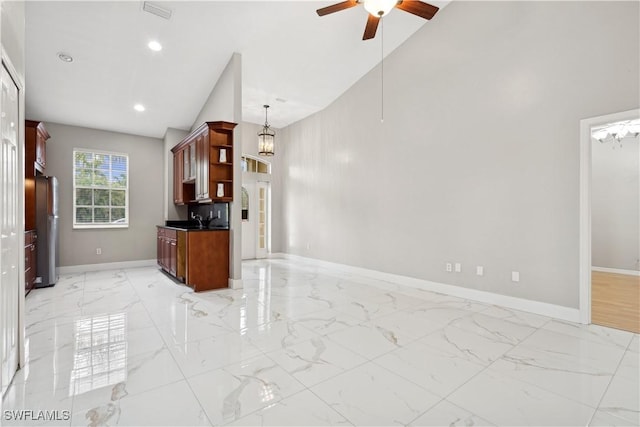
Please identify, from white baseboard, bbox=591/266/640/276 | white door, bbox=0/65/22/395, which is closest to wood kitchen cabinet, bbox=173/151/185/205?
white door, bbox=0/65/22/395

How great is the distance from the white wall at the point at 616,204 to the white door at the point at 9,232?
321 inches

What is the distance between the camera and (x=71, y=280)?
544 cm

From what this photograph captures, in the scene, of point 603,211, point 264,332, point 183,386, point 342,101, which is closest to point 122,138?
point 342,101

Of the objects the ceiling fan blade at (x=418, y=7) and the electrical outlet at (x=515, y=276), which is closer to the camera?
the ceiling fan blade at (x=418, y=7)

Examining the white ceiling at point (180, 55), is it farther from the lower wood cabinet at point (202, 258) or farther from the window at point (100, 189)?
the lower wood cabinet at point (202, 258)

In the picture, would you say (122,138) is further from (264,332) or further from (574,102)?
(574,102)

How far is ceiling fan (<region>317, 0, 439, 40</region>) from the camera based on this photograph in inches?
110

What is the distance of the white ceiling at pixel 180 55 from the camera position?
371 cm

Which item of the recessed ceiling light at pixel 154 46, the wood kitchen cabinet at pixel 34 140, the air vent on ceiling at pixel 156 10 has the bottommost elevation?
the wood kitchen cabinet at pixel 34 140

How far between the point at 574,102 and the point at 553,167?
72cm

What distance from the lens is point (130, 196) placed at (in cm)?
686

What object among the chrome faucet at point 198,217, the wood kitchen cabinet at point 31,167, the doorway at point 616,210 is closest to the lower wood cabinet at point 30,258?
the wood kitchen cabinet at point 31,167

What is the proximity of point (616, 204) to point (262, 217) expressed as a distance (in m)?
7.70

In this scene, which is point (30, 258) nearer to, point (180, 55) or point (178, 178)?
point (178, 178)
